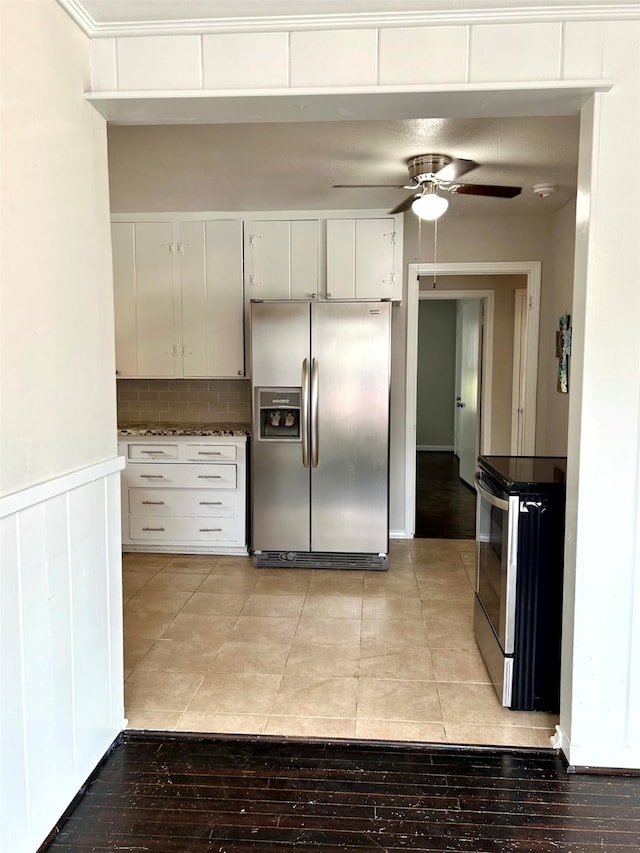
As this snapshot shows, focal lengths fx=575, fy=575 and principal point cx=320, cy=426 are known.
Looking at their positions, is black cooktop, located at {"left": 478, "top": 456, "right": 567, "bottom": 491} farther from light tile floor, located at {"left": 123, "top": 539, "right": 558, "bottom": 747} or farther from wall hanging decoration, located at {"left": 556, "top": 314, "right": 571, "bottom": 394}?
wall hanging decoration, located at {"left": 556, "top": 314, "right": 571, "bottom": 394}

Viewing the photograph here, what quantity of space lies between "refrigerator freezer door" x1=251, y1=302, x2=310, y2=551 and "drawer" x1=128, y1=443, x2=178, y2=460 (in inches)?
25.2

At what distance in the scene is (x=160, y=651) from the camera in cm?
274

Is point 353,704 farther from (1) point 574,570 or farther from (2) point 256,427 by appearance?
(2) point 256,427

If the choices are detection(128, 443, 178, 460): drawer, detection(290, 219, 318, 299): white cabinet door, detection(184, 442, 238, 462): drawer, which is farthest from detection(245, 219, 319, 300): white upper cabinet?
detection(128, 443, 178, 460): drawer

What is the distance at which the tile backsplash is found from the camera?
15.4 feet

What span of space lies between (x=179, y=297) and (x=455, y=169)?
87.2 inches

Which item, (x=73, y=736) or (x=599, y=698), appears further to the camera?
(x=599, y=698)

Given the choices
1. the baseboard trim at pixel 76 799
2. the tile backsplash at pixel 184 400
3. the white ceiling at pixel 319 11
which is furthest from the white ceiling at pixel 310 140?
the baseboard trim at pixel 76 799

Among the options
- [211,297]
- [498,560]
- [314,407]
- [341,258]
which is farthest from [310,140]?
[498,560]

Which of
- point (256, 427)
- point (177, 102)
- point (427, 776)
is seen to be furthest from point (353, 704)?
point (177, 102)

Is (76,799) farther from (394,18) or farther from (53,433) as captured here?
(394,18)

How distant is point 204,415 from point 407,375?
1673 millimetres

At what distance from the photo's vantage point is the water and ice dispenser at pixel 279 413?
387 centimetres

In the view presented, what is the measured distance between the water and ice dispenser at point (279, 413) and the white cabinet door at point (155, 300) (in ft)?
3.07
